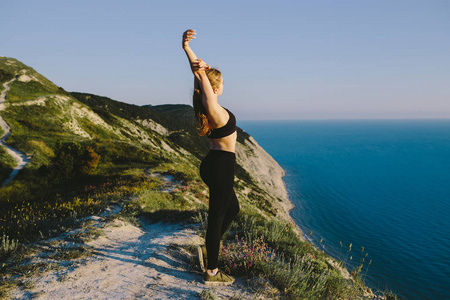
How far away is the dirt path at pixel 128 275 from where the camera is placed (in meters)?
3.60

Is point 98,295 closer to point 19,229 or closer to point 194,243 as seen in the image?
point 194,243

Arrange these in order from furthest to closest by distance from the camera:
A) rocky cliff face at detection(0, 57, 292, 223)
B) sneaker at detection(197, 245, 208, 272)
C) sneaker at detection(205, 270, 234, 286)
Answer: rocky cliff face at detection(0, 57, 292, 223), sneaker at detection(197, 245, 208, 272), sneaker at detection(205, 270, 234, 286)

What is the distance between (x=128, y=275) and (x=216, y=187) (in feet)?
7.60

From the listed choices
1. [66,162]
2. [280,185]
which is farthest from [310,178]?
[66,162]

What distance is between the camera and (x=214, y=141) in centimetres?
374

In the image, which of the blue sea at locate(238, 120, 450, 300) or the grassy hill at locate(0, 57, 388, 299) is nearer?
the grassy hill at locate(0, 57, 388, 299)

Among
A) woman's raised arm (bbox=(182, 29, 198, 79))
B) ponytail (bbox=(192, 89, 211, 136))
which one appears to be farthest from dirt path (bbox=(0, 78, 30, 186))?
woman's raised arm (bbox=(182, 29, 198, 79))

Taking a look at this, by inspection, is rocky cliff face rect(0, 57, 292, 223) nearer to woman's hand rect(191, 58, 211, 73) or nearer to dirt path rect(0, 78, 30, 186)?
dirt path rect(0, 78, 30, 186)

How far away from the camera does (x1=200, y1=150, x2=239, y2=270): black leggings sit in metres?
3.69

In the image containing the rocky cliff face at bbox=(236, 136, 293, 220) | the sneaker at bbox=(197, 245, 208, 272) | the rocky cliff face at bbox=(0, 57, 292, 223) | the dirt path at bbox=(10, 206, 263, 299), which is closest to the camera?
the dirt path at bbox=(10, 206, 263, 299)

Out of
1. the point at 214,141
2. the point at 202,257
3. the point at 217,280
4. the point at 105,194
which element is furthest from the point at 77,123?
the point at 217,280

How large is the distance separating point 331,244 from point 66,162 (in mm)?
38760

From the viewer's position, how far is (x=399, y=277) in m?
29.6

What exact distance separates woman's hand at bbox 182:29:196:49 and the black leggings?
5.32 ft
